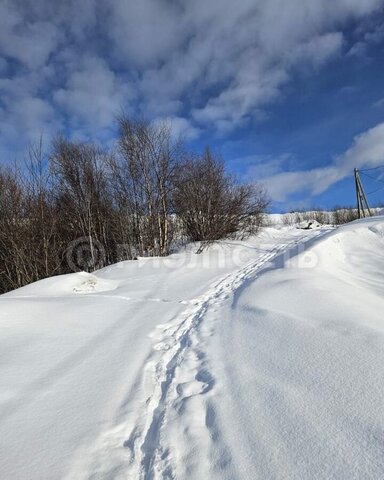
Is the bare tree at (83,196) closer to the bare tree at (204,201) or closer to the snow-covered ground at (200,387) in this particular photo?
the bare tree at (204,201)

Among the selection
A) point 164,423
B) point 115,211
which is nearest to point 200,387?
point 164,423

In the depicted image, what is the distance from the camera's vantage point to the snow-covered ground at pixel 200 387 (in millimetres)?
2029

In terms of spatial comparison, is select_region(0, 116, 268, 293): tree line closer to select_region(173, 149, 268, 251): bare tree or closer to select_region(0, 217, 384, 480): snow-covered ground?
select_region(173, 149, 268, 251): bare tree

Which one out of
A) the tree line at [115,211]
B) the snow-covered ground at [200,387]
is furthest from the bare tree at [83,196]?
the snow-covered ground at [200,387]

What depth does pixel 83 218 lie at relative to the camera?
51.8ft

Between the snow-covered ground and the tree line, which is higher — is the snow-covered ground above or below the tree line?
below

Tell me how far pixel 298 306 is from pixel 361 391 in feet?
7.90

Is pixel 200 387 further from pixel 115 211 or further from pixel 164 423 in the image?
pixel 115 211

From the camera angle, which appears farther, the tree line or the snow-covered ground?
the tree line

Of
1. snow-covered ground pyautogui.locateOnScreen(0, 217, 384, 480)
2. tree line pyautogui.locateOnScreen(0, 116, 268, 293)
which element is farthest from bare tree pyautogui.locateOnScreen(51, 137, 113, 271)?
snow-covered ground pyautogui.locateOnScreen(0, 217, 384, 480)

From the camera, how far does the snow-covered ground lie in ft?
6.66

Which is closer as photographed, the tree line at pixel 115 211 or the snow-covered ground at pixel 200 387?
the snow-covered ground at pixel 200 387

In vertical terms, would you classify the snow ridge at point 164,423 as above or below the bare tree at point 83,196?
below

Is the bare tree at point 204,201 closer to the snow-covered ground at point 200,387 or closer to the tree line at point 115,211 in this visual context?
the tree line at point 115,211
